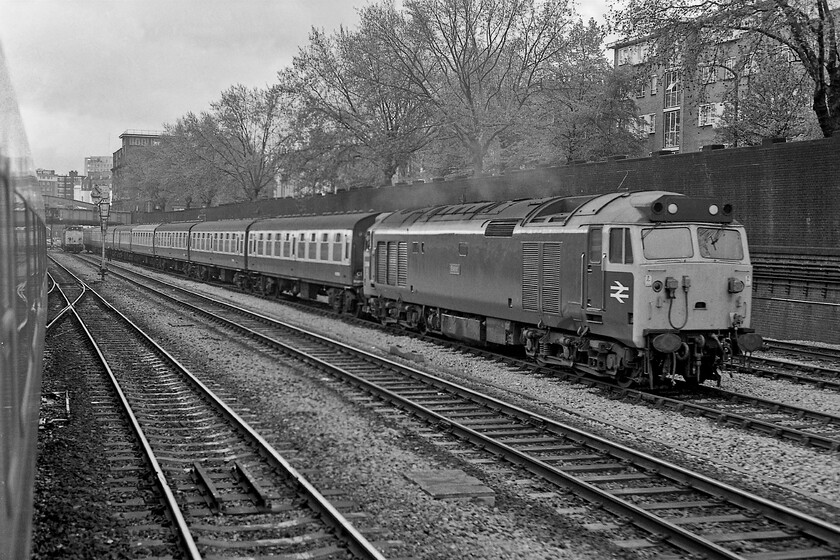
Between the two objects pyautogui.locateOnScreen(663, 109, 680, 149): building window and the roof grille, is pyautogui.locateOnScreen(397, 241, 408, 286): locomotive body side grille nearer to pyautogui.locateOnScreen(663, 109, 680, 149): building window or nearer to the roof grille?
the roof grille

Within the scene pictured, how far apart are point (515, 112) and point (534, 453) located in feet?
97.1

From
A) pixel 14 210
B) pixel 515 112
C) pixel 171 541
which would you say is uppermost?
pixel 515 112

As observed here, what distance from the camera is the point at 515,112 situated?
3769cm

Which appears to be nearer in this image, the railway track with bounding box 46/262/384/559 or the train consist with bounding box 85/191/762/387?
the railway track with bounding box 46/262/384/559

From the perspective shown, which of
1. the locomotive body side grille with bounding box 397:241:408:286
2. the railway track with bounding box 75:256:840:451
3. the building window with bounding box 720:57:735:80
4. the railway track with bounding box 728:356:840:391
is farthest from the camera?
the building window with bounding box 720:57:735:80

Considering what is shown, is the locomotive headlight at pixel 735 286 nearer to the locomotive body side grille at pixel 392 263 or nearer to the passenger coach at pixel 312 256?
the locomotive body side grille at pixel 392 263

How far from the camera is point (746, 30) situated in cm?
2306

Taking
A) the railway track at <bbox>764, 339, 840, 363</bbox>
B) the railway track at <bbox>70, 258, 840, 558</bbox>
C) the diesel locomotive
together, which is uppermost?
the diesel locomotive

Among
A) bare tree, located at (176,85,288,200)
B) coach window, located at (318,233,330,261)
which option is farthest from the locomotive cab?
bare tree, located at (176,85,288,200)

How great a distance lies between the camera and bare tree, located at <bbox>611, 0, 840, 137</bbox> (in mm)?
22094

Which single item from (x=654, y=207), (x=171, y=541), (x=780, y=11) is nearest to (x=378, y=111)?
(x=780, y=11)

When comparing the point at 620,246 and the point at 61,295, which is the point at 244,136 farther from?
the point at 620,246

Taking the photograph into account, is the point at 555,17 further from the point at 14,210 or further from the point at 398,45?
the point at 14,210

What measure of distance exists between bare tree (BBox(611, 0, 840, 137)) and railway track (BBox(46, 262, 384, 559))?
16.8 m
